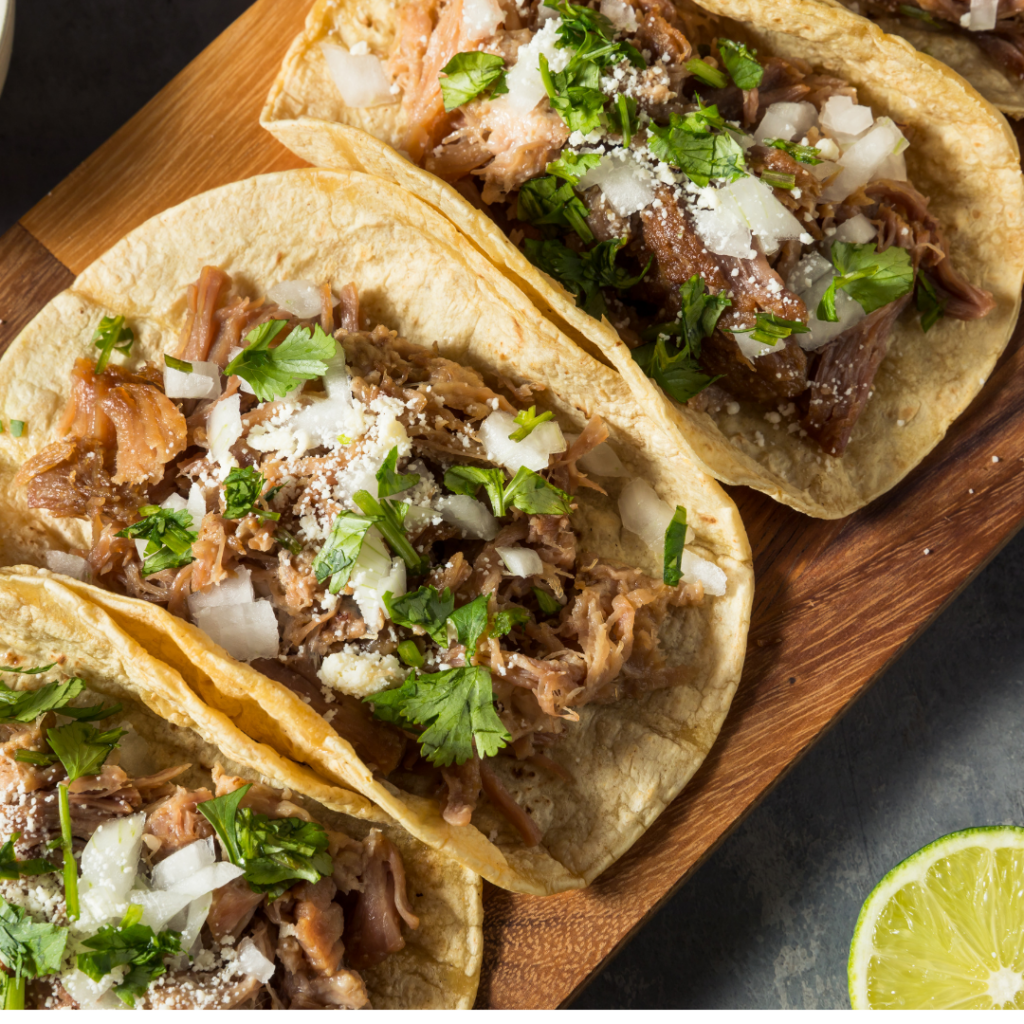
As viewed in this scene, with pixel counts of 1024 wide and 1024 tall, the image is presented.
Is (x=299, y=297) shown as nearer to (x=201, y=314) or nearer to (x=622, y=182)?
(x=201, y=314)

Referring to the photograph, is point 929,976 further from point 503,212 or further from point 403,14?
point 403,14

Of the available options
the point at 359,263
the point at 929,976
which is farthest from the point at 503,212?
the point at 929,976

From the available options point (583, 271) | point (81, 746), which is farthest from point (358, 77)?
point (81, 746)

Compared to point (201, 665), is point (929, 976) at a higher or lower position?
lower

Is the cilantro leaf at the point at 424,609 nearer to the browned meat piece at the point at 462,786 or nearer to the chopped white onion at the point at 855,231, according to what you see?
the browned meat piece at the point at 462,786

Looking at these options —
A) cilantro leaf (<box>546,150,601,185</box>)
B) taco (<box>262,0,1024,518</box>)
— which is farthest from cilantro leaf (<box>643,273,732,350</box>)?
cilantro leaf (<box>546,150,601,185</box>)

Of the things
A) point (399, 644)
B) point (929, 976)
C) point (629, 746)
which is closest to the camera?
point (399, 644)
